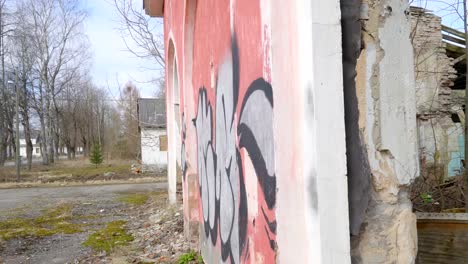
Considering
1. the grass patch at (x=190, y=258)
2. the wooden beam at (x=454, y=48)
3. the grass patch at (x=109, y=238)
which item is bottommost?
the grass patch at (x=109, y=238)

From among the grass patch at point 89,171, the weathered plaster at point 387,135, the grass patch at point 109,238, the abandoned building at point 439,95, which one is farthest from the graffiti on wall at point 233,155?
the grass patch at point 89,171

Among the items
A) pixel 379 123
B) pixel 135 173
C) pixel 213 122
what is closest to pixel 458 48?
pixel 213 122

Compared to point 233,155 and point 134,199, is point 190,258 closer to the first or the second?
point 233,155

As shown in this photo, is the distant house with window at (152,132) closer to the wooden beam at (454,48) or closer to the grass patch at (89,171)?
the grass patch at (89,171)

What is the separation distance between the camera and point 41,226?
9.43 metres

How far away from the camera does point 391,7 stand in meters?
1.82

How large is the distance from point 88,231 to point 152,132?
19432mm

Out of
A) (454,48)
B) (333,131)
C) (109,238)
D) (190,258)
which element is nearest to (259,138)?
(333,131)

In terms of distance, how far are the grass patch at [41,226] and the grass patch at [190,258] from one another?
4.04 metres

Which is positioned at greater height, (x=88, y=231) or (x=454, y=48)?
(x=454, y=48)

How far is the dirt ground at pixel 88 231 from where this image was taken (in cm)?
648

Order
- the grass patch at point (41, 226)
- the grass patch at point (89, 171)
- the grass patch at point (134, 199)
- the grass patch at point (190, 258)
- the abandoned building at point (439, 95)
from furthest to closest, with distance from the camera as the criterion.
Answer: the grass patch at point (89, 171) < the grass patch at point (134, 199) < the abandoned building at point (439, 95) < the grass patch at point (41, 226) < the grass patch at point (190, 258)

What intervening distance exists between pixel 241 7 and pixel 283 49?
964 mm

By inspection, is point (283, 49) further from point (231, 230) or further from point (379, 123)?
point (231, 230)
